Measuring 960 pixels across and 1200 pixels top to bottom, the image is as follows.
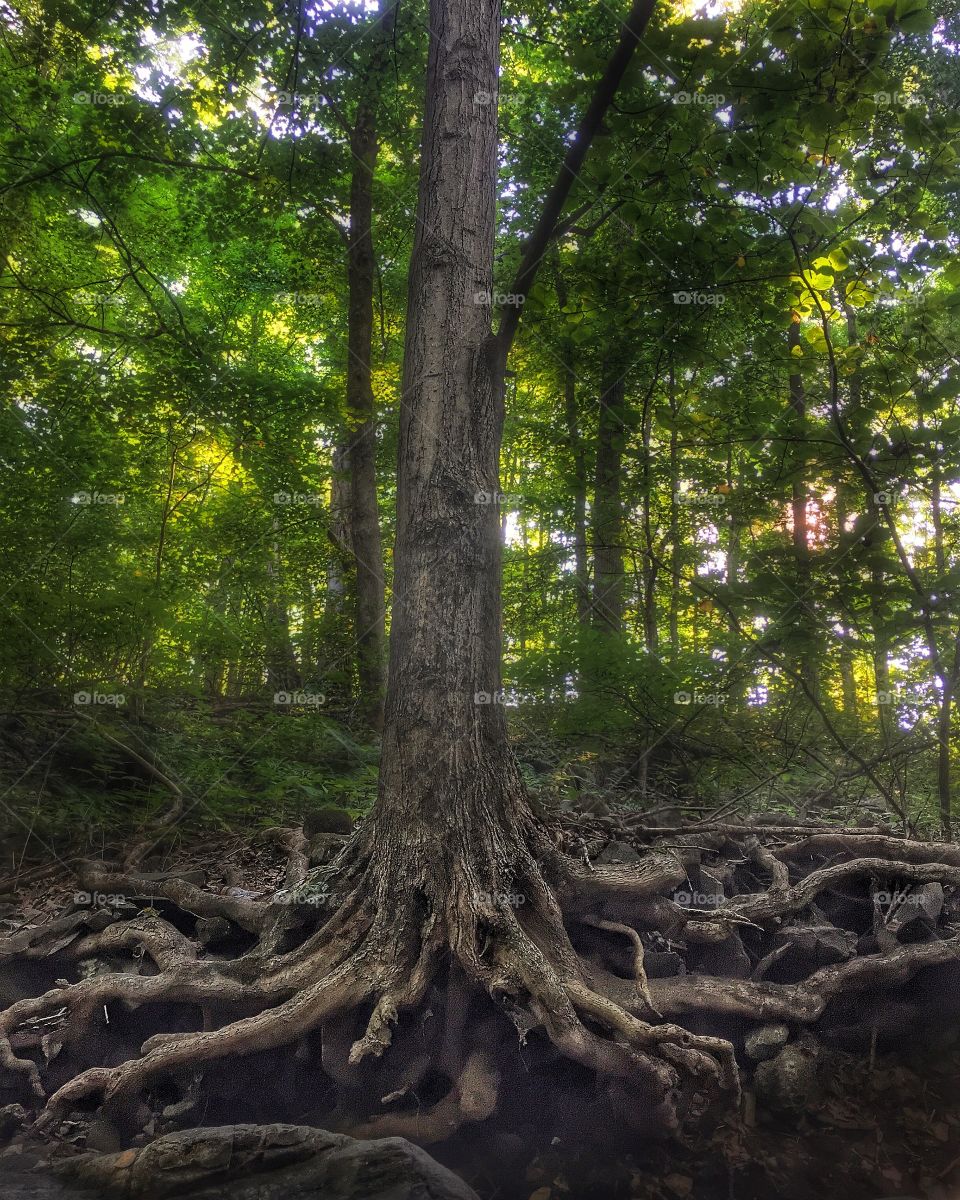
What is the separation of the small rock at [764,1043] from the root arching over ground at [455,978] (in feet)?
0.24

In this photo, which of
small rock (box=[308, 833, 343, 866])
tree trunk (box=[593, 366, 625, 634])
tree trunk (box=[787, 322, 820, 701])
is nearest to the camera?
small rock (box=[308, 833, 343, 866])

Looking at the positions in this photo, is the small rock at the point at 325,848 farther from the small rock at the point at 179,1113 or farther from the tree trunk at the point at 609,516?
the tree trunk at the point at 609,516

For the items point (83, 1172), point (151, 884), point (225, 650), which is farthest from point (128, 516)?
point (83, 1172)

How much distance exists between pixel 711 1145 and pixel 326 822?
10.4 feet

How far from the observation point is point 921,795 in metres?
6.74

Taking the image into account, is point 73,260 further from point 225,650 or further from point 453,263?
point 453,263

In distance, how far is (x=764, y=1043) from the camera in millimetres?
3646

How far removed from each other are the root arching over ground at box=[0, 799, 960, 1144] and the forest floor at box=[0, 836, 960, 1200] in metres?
0.12

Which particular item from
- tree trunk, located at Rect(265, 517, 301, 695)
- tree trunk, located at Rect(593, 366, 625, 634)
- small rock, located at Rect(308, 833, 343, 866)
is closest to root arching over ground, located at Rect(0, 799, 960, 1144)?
small rock, located at Rect(308, 833, 343, 866)

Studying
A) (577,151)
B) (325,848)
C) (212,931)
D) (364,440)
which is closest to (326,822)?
(325,848)

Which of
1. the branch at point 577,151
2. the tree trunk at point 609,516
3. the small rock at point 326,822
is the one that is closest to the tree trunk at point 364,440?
the tree trunk at point 609,516

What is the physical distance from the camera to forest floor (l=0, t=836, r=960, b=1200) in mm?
2928

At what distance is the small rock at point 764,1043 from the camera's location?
143 inches

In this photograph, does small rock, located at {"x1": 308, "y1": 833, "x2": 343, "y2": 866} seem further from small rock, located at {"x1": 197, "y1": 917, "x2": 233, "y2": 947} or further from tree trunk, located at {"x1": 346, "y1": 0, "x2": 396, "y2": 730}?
tree trunk, located at {"x1": 346, "y1": 0, "x2": 396, "y2": 730}
